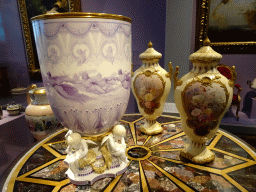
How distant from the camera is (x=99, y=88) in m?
0.75

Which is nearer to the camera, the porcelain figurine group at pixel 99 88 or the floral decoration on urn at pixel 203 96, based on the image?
the porcelain figurine group at pixel 99 88

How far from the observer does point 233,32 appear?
2748 millimetres

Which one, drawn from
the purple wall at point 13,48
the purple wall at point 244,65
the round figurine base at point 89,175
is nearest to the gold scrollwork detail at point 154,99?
the round figurine base at point 89,175

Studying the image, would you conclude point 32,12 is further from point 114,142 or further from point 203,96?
point 203,96

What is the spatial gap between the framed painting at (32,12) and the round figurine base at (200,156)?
8.28 feet

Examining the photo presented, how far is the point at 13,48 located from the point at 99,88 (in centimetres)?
296

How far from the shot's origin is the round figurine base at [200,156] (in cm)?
95

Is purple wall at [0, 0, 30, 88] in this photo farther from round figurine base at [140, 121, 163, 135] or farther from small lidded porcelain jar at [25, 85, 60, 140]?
round figurine base at [140, 121, 163, 135]

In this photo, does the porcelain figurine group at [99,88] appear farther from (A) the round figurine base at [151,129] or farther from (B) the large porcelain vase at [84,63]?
(A) the round figurine base at [151,129]

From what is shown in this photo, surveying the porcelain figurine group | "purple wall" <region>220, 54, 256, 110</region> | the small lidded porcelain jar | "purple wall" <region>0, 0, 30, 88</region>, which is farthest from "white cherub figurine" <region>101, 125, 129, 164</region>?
"purple wall" <region>0, 0, 30, 88</region>

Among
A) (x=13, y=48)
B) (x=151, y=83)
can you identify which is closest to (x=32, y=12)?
(x=13, y=48)

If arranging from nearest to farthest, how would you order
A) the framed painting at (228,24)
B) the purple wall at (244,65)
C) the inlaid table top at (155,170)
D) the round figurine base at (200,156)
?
1. the inlaid table top at (155,170)
2. the round figurine base at (200,156)
3. the framed painting at (228,24)
4. the purple wall at (244,65)

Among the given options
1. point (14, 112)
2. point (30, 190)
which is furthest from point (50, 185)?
point (14, 112)

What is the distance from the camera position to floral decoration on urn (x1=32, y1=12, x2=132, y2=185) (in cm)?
68
